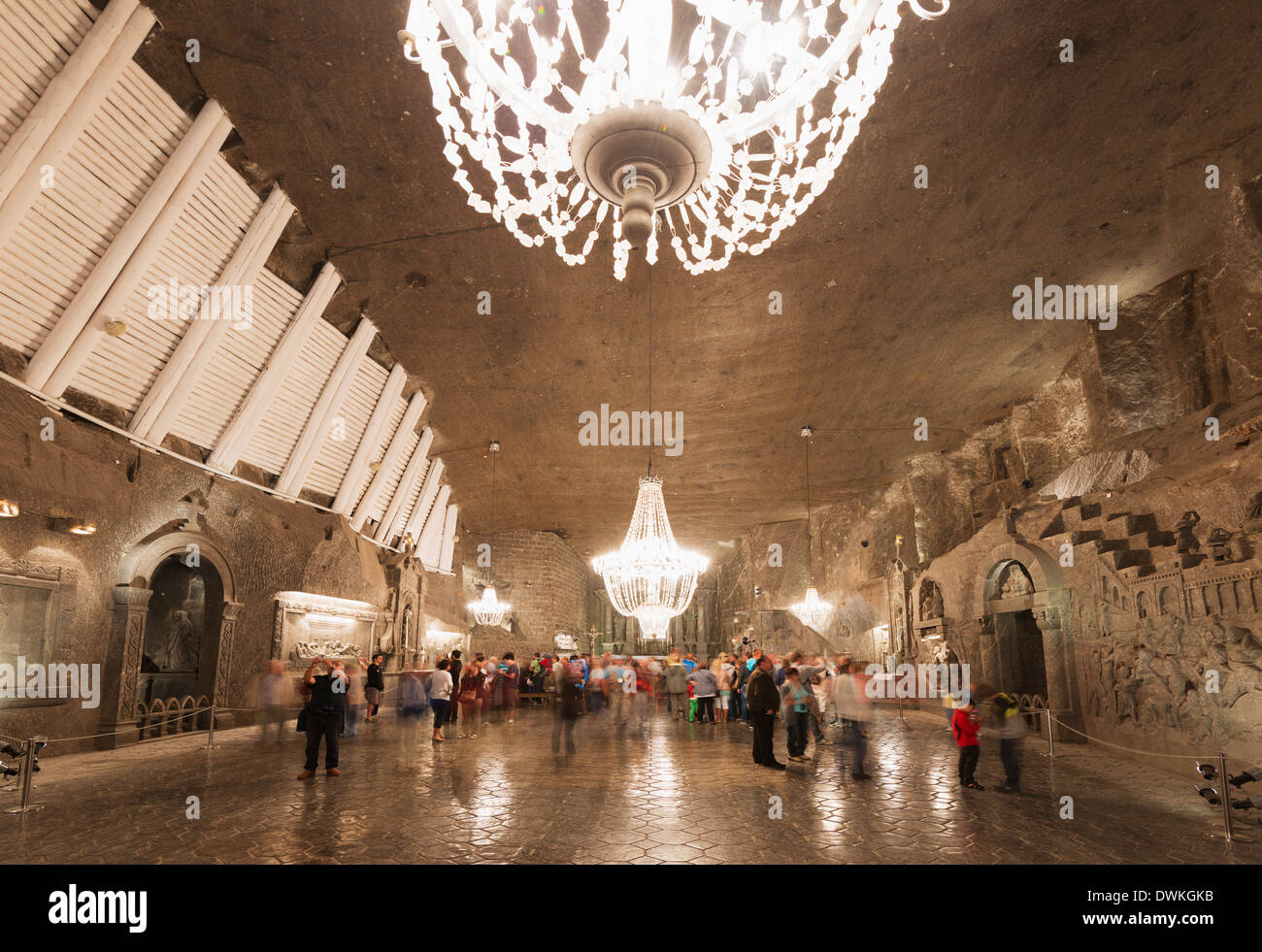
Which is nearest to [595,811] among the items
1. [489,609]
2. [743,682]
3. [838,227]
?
[838,227]

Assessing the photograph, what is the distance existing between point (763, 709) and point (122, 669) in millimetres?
6335

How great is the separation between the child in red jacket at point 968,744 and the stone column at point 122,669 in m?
7.78

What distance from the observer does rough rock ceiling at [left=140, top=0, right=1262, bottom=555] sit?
552 centimetres

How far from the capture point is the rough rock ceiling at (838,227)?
18.1 feet

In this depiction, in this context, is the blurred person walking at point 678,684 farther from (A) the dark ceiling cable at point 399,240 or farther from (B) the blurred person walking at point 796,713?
(A) the dark ceiling cable at point 399,240

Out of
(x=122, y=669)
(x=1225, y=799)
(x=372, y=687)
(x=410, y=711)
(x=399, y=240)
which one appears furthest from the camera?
(x=372, y=687)

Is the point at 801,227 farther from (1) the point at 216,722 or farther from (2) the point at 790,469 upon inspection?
(1) the point at 216,722

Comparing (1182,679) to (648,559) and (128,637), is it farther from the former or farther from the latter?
(128,637)

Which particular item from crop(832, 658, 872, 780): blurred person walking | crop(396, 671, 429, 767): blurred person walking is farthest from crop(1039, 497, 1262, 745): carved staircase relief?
crop(396, 671, 429, 767): blurred person walking

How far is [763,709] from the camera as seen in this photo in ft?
21.5

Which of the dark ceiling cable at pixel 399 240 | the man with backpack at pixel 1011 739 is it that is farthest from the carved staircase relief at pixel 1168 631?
the dark ceiling cable at pixel 399 240

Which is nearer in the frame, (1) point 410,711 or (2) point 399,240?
(1) point 410,711

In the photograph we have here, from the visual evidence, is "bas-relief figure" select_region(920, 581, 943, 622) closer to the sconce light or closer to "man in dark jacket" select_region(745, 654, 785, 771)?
"man in dark jacket" select_region(745, 654, 785, 771)
